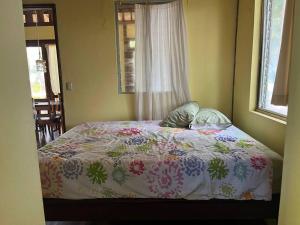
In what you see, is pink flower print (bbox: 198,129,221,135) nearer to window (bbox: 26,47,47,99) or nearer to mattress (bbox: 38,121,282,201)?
mattress (bbox: 38,121,282,201)

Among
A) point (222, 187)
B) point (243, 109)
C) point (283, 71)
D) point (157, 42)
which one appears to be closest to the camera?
point (222, 187)

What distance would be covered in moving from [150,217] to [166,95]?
5.93 feet

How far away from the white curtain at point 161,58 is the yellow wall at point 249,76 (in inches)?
27.3

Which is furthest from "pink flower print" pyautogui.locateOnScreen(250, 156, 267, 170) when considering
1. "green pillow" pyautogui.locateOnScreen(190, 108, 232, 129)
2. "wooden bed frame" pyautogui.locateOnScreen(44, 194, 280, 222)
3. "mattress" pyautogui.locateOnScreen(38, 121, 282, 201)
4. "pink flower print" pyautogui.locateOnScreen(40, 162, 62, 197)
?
"pink flower print" pyautogui.locateOnScreen(40, 162, 62, 197)

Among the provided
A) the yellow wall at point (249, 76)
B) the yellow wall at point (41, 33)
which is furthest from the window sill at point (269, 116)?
the yellow wall at point (41, 33)

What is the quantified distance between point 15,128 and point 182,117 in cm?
215

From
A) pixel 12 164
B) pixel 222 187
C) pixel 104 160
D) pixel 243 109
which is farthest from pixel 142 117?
pixel 12 164

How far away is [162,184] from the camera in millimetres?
1806

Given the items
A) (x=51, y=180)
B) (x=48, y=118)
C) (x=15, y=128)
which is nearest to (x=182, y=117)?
(x=51, y=180)

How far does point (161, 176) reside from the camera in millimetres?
1801

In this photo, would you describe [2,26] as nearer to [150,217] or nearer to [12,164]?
[12,164]

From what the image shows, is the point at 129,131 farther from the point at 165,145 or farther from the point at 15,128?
the point at 15,128

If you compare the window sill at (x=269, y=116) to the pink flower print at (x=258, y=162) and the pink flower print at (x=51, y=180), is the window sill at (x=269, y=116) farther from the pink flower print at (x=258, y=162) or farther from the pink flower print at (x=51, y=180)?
the pink flower print at (x=51, y=180)

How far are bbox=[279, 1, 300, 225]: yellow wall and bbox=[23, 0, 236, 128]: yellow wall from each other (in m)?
2.18
